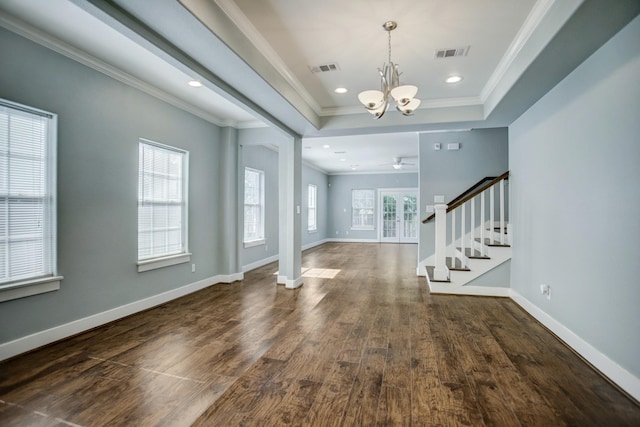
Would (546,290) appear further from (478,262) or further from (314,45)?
(314,45)

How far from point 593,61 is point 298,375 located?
3.35 meters

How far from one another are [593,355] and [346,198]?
1024cm

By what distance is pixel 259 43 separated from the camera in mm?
2830

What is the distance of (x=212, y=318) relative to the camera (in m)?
3.68

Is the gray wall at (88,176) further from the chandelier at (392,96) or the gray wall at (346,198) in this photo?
the gray wall at (346,198)

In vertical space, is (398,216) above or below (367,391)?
above

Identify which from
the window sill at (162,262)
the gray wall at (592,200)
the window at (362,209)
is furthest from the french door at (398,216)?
the window sill at (162,262)

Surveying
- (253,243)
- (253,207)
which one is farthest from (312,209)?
(253,243)

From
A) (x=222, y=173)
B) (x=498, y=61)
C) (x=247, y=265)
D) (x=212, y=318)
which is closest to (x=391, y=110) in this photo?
(x=498, y=61)

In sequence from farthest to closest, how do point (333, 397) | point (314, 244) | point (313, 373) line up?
point (314, 244) < point (313, 373) < point (333, 397)

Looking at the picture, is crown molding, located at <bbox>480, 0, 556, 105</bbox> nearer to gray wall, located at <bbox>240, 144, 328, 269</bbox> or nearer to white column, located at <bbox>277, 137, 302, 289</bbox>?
white column, located at <bbox>277, 137, 302, 289</bbox>

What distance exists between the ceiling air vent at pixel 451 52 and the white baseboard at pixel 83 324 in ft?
14.2

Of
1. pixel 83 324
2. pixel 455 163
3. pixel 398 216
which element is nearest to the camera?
pixel 83 324

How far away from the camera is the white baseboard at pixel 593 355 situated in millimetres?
→ 2122
